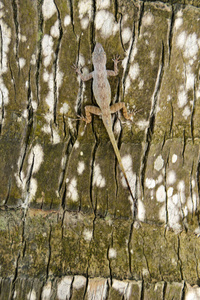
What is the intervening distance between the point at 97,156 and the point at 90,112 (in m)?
0.56

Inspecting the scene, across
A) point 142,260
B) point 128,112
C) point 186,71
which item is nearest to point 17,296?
point 142,260

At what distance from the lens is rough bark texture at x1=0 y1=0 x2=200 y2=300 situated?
2482mm

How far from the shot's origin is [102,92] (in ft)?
9.29

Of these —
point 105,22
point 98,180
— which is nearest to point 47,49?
point 105,22

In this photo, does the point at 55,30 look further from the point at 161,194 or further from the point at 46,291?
the point at 46,291

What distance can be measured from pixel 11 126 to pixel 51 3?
1.50m

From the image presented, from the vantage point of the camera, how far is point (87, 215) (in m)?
2.57

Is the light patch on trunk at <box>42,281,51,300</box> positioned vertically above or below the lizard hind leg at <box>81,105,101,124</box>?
below

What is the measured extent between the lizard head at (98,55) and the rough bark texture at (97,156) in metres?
0.06

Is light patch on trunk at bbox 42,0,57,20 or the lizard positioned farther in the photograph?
the lizard

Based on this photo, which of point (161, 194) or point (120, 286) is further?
point (161, 194)

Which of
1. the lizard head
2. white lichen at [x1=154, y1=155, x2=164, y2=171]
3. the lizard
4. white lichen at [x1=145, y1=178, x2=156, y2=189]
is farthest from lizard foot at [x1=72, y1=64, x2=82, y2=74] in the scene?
white lichen at [x1=145, y1=178, x2=156, y2=189]

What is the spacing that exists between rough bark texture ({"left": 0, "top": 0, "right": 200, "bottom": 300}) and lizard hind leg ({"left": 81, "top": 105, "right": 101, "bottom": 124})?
0.31 feet

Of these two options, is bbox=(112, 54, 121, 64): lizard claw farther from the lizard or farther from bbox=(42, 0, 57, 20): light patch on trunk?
bbox=(42, 0, 57, 20): light patch on trunk
